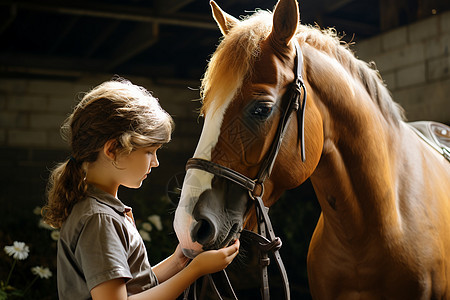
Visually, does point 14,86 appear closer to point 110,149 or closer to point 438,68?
point 438,68

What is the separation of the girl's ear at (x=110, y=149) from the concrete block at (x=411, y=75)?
8.51ft

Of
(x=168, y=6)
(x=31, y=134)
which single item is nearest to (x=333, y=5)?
(x=168, y=6)

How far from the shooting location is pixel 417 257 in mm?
1321

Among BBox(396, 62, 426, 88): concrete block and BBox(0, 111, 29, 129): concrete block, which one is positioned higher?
BBox(396, 62, 426, 88): concrete block

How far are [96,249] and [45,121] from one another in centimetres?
383

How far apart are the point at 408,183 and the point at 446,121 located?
171 cm

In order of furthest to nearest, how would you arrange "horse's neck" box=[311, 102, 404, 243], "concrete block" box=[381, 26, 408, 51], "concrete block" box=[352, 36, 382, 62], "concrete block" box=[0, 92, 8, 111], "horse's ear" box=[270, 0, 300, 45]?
"concrete block" box=[0, 92, 8, 111] < "concrete block" box=[352, 36, 382, 62] < "concrete block" box=[381, 26, 408, 51] < "horse's neck" box=[311, 102, 404, 243] < "horse's ear" box=[270, 0, 300, 45]

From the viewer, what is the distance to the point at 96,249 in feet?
3.07

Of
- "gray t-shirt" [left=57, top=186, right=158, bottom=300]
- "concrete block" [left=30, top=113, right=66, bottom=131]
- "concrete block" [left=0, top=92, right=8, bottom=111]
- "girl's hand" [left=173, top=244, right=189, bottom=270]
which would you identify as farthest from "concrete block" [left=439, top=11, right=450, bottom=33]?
"concrete block" [left=0, top=92, right=8, bottom=111]

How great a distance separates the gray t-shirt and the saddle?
3.93ft

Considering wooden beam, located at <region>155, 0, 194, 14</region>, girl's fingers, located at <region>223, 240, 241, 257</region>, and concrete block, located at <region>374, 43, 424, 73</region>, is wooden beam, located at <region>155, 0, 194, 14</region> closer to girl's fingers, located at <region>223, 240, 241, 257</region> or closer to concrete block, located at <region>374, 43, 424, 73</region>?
concrete block, located at <region>374, 43, 424, 73</region>

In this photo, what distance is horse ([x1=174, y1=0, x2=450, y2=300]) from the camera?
1.09 metres

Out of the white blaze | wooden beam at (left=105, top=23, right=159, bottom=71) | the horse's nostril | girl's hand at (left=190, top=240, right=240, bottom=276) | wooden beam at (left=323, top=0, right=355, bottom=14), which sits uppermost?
wooden beam at (left=323, top=0, right=355, bottom=14)

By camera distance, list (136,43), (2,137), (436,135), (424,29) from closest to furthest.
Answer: (436,135), (424,29), (136,43), (2,137)
